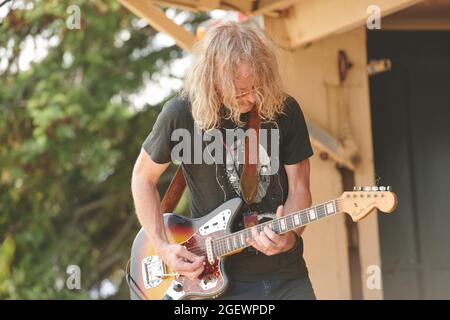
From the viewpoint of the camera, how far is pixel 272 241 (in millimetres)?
3016

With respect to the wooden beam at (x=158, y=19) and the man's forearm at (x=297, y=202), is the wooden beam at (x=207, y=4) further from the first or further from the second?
the man's forearm at (x=297, y=202)

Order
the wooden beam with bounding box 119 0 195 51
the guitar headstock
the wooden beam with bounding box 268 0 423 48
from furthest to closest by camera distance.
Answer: the wooden beam with bounding box 119 0 195 51 → the wooden beam with bounding box 268 0 423 48 → the guitar headstock

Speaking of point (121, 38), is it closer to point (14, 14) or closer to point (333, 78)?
point (14, 14)

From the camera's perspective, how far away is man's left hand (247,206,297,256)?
301cm

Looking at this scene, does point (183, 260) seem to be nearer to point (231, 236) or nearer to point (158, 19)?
point (231, 236)

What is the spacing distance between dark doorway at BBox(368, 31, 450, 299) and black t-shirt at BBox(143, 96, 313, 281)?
6.56ft

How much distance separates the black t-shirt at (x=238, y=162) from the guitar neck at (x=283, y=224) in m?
Result: 0.06

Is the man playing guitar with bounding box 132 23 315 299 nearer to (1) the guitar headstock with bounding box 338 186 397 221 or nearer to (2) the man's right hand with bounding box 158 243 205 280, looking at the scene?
(2) the man's right hand with bounding box 158 243 205 280

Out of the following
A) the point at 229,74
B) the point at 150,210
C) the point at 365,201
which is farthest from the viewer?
the point at 150,210

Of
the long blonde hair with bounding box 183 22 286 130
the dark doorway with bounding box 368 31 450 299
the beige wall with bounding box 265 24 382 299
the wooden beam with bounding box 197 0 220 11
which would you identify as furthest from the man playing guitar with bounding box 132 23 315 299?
the dark doorway with bounding box 368 31 450 299

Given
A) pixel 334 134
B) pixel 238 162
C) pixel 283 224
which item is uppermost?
pixel 334 134

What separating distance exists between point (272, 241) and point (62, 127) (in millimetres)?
3921

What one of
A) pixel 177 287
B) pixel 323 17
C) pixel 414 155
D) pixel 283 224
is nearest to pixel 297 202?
pixel 283 224

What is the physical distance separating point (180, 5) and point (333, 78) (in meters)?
0.87
